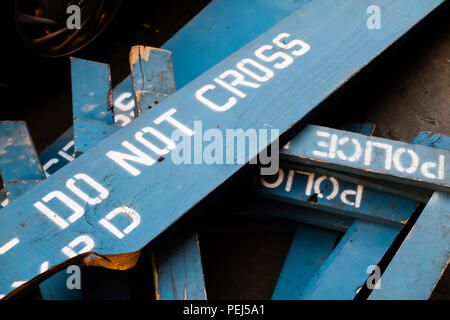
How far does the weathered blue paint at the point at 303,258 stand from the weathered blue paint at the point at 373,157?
0.45 metres

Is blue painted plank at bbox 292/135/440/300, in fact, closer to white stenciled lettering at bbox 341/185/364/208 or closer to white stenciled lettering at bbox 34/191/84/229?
white stenciled lettering at bbox 341/185/364/208

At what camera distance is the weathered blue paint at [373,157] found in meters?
1.90

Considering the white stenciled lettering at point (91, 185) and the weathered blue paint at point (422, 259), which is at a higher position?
the white stenciled lettering at point (91, 185)

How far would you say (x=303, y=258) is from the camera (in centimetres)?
228

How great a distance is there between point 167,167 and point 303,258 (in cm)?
79

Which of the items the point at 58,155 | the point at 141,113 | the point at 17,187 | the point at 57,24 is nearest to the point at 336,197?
the point at 141,113

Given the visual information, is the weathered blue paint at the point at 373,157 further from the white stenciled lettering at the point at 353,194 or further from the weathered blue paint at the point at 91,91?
the weathered blue paint at the point at 91,91

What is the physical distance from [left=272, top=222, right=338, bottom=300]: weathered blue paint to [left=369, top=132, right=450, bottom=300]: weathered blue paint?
0.46 metres

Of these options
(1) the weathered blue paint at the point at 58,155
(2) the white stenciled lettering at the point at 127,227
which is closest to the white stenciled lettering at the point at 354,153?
(2) the white stenciled lettering at the point at 127,227

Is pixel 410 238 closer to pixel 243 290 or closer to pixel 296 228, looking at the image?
pixel 296 228

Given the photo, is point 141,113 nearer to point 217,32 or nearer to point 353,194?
point 353,194

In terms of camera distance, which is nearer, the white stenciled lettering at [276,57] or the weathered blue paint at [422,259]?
the weathered blue paint at [422,259]

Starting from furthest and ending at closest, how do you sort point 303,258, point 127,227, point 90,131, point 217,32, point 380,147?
point 217,32
point 303,258
point 90,131
point 380,147
point 127,227
